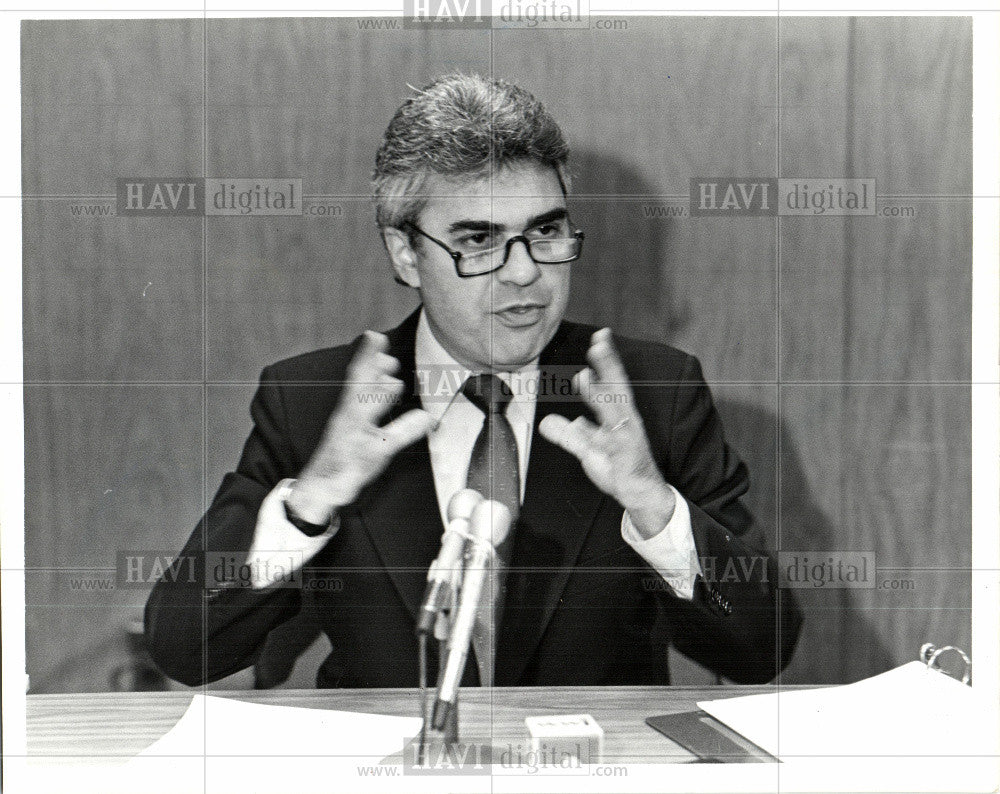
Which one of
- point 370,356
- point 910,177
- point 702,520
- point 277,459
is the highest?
point 910,177

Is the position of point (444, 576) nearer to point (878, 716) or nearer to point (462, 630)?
point (462, 630)

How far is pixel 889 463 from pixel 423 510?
923 mm

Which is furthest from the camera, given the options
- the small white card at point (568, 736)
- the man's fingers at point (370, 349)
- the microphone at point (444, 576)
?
the man's fingers at point (370, 349)

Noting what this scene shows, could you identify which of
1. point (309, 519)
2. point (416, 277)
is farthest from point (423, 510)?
point (416, 277)

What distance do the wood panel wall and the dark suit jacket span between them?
0.05m

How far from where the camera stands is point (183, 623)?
6.26 ft

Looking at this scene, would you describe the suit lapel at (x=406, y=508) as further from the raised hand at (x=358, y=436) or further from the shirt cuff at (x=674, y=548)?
the shirt cuff at (x=674, y=548)

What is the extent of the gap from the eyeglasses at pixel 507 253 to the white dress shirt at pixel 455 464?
0.13 metres

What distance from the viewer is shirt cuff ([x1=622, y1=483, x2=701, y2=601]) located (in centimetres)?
189

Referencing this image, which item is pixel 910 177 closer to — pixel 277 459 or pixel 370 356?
pixel 370 356

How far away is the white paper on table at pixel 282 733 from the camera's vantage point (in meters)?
1.87

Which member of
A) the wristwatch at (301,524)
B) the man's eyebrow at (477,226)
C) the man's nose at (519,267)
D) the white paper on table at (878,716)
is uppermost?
the man's eyebrow at (477,226)

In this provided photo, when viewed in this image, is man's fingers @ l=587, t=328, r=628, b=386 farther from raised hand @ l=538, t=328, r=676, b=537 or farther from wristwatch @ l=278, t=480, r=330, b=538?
wristwatch @ l=278, t=480, r=330, b=538

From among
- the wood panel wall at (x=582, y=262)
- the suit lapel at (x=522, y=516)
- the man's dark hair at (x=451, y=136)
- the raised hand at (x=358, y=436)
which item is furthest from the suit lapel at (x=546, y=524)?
the man's dark hair at (x=451, y=136)
